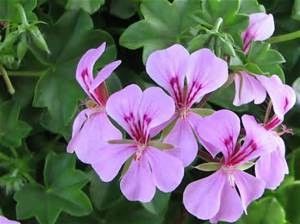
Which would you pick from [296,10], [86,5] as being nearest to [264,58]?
[296,10]

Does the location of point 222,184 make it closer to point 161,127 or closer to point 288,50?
point 161,127

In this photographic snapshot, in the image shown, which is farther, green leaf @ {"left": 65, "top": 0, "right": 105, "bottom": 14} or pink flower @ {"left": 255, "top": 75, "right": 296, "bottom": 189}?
green leaf @ {"left": 65, "top": 0, "right": 105, "bottom": 14}

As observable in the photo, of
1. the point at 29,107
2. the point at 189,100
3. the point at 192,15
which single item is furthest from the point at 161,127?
the point at 29,107

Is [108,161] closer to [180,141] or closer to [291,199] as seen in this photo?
[180,141]

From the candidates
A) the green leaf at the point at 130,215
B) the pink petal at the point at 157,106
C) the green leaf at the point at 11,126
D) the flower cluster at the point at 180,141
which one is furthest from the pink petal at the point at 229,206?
the green leaf at the point at 11,126

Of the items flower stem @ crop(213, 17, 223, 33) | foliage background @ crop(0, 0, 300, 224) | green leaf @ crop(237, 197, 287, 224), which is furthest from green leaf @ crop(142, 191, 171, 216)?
flower stem @ crop(213, 17, 223, 33)

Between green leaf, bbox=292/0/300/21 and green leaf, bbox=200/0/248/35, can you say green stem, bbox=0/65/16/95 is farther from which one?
green leaf, bbox=292/0/300/21
